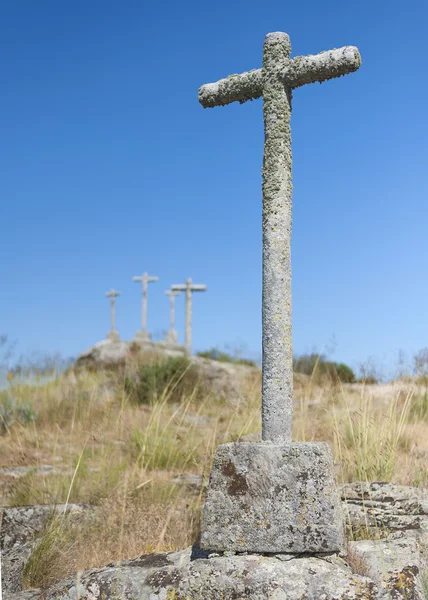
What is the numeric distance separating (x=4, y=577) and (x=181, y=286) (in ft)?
71.0

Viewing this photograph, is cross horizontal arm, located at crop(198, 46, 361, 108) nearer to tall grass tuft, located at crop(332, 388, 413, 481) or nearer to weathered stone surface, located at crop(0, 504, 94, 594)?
tall grass tuft, located at crop(332, 388, 413, 481)

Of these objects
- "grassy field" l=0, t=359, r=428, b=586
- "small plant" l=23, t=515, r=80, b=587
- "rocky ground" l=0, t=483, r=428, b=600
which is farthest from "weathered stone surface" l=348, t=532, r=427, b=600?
"small plant" l=23, t=515, r=80, b=587

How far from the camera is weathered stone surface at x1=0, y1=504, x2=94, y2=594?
4449 mm

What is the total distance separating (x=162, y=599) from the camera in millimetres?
3367

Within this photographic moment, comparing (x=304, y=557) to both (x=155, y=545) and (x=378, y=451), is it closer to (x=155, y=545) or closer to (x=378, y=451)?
(x=155, y=545)

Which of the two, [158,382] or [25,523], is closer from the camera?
[25,523]

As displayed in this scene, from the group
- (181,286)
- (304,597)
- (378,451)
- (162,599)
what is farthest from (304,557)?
(181,286)

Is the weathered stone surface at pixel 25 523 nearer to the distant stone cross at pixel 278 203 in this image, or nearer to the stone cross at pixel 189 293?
the distant stone cross at pixel 278 203

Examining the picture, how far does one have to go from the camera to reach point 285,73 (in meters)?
4.00

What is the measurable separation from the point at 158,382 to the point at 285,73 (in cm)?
690

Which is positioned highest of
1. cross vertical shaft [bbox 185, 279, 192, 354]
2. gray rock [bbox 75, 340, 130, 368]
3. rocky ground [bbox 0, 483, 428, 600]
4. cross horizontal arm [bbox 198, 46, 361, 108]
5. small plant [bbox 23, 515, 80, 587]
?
cross horizontal arm [bbox 198, 46, 361, 108]

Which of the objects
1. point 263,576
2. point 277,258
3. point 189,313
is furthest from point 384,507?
point 189,313

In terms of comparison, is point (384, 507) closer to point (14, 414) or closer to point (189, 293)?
point (14, 414)

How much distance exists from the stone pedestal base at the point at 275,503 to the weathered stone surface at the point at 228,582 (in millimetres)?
90
